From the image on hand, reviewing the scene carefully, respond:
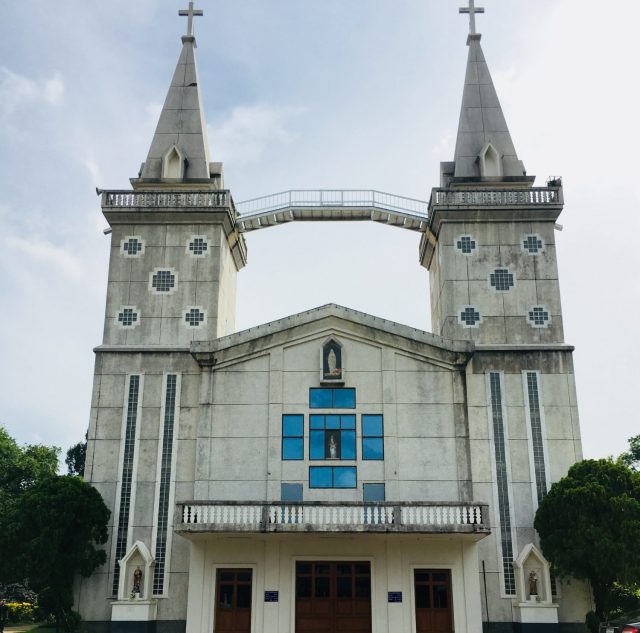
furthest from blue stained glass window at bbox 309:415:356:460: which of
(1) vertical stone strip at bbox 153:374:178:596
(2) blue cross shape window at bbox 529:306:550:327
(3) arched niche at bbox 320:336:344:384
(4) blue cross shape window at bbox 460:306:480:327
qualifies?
(2) blue cross shape window at bbox 529:306:550:327

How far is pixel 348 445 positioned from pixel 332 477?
1.28m

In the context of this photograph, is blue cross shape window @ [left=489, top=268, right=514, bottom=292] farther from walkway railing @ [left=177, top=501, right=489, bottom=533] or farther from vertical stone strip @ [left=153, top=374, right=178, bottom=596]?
vertical stone strip @ [left=153, top=374, right=178, bottom=596]

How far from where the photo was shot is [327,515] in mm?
24516

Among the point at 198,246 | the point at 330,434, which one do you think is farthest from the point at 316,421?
the point at 198,246

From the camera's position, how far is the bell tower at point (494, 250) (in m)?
30.3

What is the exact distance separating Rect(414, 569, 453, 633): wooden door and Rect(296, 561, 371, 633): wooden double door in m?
1.66

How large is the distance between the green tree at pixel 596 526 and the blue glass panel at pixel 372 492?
5544 mm

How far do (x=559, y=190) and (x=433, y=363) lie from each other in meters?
9.65

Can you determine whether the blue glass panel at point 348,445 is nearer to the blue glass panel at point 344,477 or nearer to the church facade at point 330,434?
the church facade at point 330,434

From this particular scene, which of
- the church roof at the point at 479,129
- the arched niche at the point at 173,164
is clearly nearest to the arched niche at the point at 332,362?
the church roof at the point at 479,129

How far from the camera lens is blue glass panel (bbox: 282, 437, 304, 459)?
27.6 m

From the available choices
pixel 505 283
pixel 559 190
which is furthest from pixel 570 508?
pixel 559 190

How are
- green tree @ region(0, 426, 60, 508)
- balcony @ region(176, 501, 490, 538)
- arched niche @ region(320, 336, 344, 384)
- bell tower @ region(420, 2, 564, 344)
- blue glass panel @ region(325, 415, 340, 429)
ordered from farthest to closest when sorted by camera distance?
green tree @ region(0, 426, 60, 508) < bell tower @ region(420, 2, 564, 344) < arched niche @ region(320, 336, 344, 384) < blue glass panel @ region(325, 415, 340, 429) < balcony @ region(176, 501, 490, 538)

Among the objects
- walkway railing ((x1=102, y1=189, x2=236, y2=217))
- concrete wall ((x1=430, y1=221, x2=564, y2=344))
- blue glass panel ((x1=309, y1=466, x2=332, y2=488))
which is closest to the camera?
blue glass panel ((x1=309, y1=466, x2=332, y2=488))
